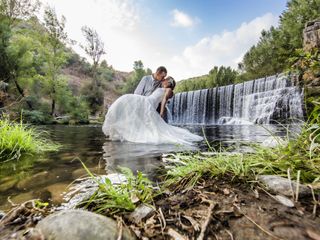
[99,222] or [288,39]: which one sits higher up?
[288,39]

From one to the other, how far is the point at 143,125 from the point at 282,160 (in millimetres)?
3523

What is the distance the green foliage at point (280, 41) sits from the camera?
22.5 metres

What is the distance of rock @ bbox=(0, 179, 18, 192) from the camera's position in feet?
5.17

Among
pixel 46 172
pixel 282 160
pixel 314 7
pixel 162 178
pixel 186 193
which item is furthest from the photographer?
pixel 314 7

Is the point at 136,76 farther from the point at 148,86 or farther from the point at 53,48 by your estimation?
the point at 148,86

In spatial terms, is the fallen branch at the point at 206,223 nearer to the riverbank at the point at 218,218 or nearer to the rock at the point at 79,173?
the riverbank at the point at 218,218

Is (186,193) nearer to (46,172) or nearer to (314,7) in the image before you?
(46,172)

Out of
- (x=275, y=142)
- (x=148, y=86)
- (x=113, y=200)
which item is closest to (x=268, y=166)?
(x=113, y=200)

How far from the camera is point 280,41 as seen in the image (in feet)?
81.9

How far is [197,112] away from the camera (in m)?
17.9

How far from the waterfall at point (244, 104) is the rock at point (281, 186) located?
35.6 ft

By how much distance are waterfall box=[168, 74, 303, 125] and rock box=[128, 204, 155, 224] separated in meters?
11.3

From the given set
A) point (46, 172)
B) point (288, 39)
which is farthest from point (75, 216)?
point (288, 39)

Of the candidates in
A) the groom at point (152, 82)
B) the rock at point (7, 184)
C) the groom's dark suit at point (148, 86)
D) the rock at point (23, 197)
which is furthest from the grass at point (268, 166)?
the groom's dark suit at point (148, 86)
